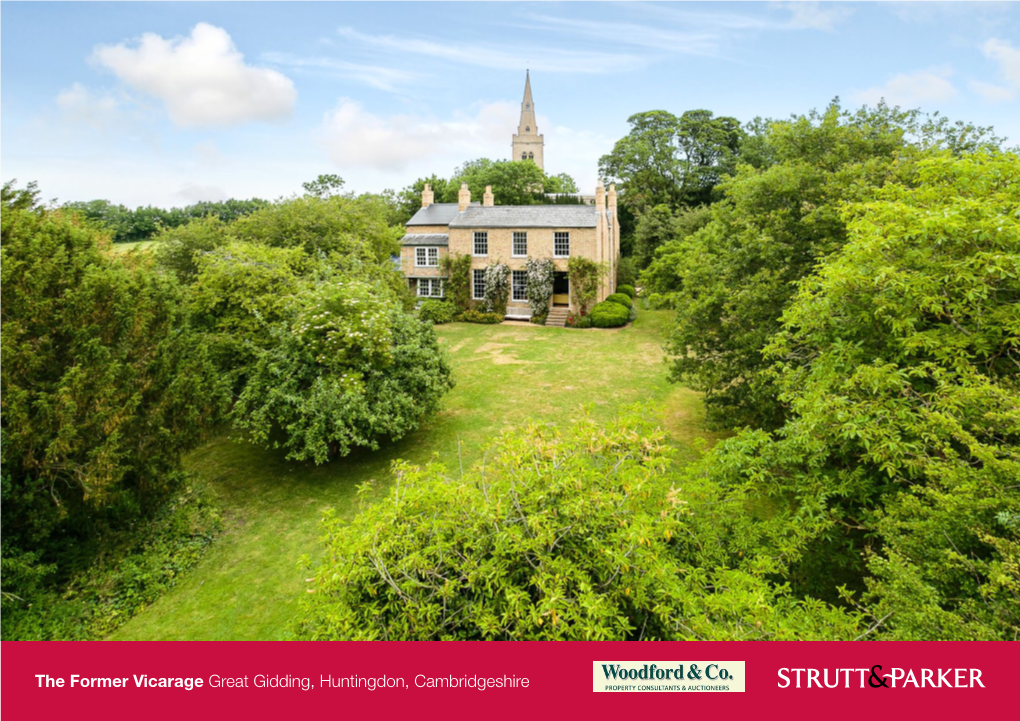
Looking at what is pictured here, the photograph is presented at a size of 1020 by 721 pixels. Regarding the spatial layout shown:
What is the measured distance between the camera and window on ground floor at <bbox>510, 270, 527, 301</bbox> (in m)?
33.2

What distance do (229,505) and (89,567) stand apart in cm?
324

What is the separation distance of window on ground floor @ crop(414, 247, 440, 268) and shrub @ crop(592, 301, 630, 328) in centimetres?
1226

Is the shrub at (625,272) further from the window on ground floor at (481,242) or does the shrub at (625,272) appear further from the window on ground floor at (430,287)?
the window on ground floor at (430,287)

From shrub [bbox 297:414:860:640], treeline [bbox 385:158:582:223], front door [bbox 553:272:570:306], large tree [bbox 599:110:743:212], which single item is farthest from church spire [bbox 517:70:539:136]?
shrub [bbox 297:414:860:640]

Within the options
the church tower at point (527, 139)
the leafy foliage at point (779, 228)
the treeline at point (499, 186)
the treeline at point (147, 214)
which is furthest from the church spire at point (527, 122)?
the leafy foliage at point (779, 228)

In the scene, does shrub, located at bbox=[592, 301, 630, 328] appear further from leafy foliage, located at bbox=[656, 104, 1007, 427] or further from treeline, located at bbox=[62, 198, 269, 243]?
treeline, located at bbox=[62, 198, 269, 243]

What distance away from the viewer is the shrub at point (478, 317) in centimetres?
3262

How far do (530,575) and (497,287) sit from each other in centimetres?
2989

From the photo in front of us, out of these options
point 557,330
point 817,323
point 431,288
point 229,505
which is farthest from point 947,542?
point 431,288

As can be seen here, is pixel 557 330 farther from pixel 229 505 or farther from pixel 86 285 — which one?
pixel 86 285

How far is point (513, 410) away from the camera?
56.3 ft

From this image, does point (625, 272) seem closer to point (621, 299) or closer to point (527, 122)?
point (621, 299)

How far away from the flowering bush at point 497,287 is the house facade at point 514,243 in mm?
401
